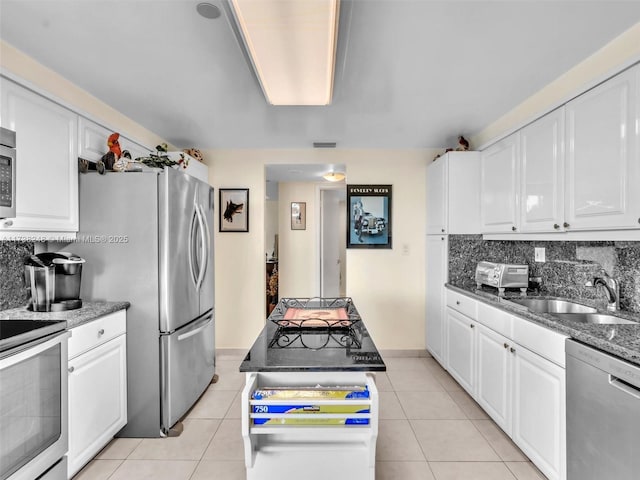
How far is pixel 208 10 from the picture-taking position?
1598mm

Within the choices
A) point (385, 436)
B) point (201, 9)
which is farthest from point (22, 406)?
point (385, 436)

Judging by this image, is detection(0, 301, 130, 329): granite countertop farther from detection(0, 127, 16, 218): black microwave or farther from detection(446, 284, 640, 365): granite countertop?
detection(446, 284, 640, 365): granite countertop

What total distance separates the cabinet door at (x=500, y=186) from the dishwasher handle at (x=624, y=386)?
1.41m

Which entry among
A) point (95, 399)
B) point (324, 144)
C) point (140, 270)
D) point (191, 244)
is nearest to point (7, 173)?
point (140, 270)

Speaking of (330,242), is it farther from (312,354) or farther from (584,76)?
(312,354)

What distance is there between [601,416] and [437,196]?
97.1 inches

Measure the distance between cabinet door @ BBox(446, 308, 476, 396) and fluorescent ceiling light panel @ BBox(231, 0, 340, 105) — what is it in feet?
6.89

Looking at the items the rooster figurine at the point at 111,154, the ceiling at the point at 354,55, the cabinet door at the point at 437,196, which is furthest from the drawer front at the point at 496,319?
the rooster figurine at the point at 111,154

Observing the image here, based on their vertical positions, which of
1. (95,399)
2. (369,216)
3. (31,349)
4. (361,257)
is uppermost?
(369,216)

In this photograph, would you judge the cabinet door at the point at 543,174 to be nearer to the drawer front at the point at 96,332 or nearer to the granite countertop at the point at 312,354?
the granite countertop at the point at 312,354

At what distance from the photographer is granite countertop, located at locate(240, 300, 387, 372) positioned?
1.32 metres

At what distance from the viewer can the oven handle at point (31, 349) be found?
137cm

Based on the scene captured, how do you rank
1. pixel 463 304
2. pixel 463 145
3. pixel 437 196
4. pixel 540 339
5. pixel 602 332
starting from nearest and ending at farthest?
pixel 602 332
pixel 540 339
pixel 463 304
pixel 463 145
pixel 437 196

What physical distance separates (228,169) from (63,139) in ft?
6.65
